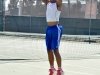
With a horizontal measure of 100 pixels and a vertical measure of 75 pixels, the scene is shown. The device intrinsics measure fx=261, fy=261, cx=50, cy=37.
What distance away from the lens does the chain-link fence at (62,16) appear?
2050 cm

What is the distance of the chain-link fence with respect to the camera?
20.5m

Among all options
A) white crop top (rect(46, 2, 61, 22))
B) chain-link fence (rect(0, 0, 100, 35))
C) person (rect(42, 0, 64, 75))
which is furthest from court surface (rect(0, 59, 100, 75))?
chain-link fence (rect(0, 0, 100, 35))

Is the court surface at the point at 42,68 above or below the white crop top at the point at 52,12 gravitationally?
below

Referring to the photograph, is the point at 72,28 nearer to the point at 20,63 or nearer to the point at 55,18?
the point at 20,63

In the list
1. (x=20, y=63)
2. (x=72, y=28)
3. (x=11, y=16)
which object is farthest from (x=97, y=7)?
(x=20, y=63)

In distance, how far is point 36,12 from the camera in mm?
23344

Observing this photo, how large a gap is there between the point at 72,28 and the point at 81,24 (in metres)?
0.80

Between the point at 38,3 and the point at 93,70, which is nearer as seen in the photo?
the point at 93,70

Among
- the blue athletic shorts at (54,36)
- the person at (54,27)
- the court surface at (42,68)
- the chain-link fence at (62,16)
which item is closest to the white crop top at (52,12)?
the person at (54,27)

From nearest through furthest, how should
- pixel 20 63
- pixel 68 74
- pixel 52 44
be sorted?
pixel 52 44
pixel 68 74
pixel 20 63

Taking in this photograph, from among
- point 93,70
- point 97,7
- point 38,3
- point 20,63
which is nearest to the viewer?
point 93,70

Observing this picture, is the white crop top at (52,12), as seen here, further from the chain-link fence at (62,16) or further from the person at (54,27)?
the chain-link fence at (62,16)

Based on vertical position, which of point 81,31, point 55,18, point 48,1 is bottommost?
point 81,31

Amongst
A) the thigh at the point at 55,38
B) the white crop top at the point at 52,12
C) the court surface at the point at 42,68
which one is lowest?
the court surface at the point at 42,68
